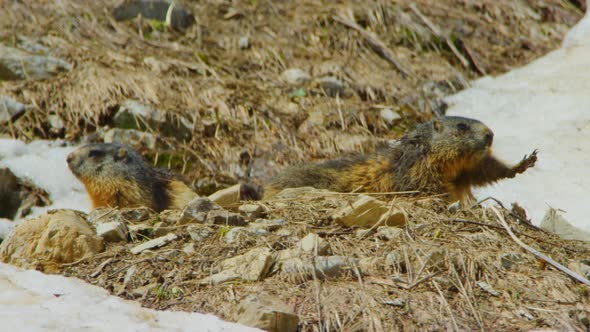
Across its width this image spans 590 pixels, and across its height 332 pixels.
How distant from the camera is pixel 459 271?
17.4 feet

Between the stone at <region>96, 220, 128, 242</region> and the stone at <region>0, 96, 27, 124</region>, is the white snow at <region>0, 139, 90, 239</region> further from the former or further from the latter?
the stone at <region>96, 220, 128, 242</region>

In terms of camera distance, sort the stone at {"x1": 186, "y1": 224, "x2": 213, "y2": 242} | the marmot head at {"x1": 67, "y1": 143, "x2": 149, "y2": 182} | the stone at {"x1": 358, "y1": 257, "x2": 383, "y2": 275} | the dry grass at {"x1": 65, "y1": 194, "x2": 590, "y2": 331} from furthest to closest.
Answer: the marmot head at {"x1": 67, "y1": 143, "x2": 149, "y2": 182}, the stone at {"x1": 186, "y1": 224, "x2": 213, "y2": 242}, the stone at {"x1": 358, "y1": 257, "x2": 383, "y2": 275}, the dry grass at {"x1": 65, "y1": 194, "x2": 590, "y2": 331}

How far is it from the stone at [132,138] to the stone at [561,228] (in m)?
5.39

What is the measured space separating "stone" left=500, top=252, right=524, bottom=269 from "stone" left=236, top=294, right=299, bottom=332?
174 cm

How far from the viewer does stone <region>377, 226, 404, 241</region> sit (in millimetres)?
5805

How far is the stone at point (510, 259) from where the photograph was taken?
18.0 feet

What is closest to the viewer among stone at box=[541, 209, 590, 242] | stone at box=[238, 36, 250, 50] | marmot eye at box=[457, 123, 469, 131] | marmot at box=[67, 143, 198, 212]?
stone at box=[541, 209, 590, 242]

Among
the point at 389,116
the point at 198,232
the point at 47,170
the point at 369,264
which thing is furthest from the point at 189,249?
the point at 389,116

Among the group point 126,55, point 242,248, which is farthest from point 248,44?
point 242,248

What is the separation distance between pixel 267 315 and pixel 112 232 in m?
1.95

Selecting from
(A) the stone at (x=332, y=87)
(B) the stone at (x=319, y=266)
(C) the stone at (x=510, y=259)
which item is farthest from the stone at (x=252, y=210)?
(A) the stone at (x=332, y=87)

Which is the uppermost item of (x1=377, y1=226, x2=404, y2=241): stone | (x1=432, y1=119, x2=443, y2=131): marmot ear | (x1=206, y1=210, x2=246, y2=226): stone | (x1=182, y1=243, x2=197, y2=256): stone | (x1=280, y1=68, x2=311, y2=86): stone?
(x1=182, y1=243, x2=197, y2=256): stone

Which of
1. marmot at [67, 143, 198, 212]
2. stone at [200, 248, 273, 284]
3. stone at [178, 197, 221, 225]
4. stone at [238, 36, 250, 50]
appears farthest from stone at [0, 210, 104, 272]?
stone at [238, 36, 250, 50]

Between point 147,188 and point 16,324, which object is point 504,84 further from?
point 16,324
